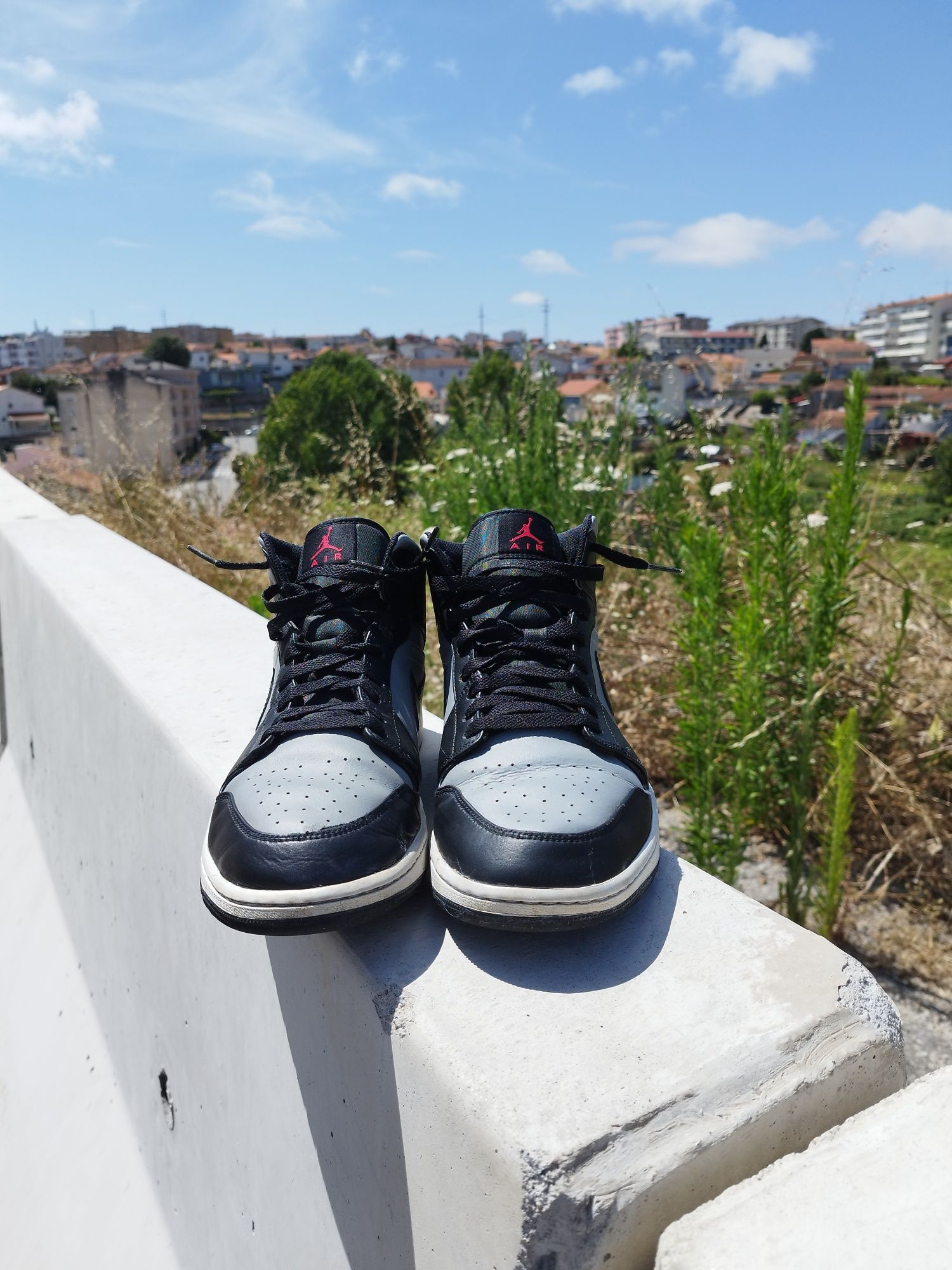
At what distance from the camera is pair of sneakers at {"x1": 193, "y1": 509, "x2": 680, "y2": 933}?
91 centimetres

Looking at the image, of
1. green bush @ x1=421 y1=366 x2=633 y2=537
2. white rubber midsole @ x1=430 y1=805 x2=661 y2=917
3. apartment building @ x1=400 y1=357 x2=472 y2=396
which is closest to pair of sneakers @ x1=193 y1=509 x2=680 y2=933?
white rubber midsole @ x1=430 y1=805 x2=661 y2=917

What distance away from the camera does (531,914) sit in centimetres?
89

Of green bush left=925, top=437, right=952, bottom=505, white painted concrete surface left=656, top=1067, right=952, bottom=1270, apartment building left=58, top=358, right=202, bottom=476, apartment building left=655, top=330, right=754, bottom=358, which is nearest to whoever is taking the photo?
white painted concrete surface left=656, top=1067, right=952, bottom=1270

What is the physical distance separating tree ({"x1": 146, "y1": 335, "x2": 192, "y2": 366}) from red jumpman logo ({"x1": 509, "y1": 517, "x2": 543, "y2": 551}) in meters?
51.2

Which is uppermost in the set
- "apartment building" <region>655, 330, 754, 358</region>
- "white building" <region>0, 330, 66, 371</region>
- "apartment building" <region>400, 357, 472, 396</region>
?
"apartment building" <region>655, 330, 754, 358</region>

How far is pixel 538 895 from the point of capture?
88 cm

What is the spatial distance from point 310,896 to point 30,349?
10105cm

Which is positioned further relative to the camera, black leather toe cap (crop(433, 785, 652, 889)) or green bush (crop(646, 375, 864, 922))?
green bush (crop(646, 375, 864, 922))

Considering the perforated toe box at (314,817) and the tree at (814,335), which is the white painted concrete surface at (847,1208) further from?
the tree at (814,335)

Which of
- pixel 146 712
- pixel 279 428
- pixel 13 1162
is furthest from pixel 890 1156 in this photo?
pixel 279 428

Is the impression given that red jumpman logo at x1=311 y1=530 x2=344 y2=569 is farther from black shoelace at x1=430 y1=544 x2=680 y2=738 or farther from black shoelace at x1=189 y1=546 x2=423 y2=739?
black shoelace at x1=430 y1=544 x2=680 y2=738

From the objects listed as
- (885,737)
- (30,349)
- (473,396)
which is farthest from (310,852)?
(30,349)

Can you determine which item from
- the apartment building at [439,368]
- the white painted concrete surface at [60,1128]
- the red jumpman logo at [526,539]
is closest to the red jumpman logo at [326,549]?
the red jumpman logo at [526,539]

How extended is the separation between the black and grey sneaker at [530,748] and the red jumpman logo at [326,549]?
0.14 metres
